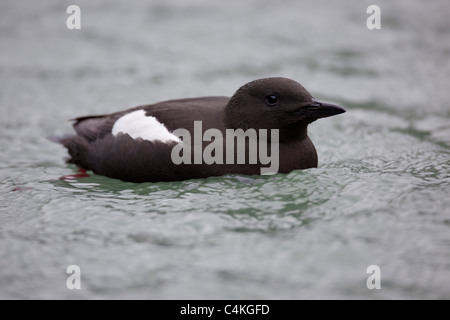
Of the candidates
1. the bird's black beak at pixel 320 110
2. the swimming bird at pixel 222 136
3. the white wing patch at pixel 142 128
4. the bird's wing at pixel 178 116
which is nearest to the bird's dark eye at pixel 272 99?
the swimming bird at pixel 222 136

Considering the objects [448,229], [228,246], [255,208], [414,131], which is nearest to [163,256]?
[228,246]

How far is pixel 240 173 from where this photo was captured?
4.75 meters

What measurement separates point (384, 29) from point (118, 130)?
19.6 ft

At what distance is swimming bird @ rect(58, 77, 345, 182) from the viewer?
471 cm

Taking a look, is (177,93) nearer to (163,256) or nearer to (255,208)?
(255,208)

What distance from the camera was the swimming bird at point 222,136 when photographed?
15.5 feet

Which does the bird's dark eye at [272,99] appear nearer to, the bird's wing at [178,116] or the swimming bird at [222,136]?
the swimming bird at [222,136]

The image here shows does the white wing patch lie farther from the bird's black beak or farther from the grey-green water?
the bird's black beak

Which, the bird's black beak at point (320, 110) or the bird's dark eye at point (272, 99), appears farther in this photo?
the bird's dark eye at point (272, 99)

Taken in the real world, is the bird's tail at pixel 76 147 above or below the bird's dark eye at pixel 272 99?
below

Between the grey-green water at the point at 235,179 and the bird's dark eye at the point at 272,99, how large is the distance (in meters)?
0.58

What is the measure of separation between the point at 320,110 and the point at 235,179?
85cm
